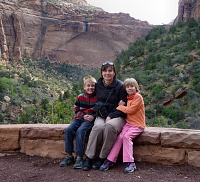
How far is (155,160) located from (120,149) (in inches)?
17.7

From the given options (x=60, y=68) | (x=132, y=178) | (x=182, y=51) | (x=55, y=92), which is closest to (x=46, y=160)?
(x=132, y=178)

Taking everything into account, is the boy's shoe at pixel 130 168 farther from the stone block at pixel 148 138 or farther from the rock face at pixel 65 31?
the rock face at pixel 65 31

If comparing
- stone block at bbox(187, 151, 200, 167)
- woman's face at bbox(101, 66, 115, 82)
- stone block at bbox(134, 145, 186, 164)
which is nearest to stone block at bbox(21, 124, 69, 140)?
woman's face at bbox(101, 66, 115, 82)

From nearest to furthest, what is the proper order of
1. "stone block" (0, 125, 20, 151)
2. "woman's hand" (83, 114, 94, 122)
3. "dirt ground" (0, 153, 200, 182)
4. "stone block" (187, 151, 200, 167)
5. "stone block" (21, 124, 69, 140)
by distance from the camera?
"dirt ground" (0, 153, 200, 182) < "stone block" (187, 151, 200, 167) < "woman's hand" (83, 114, 94, 122) < "stone block" (21, 124, 69, 140) < "stone block" (0, 125, 20, 151)

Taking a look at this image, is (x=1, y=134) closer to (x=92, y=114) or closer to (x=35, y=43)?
(x=92, y=114)

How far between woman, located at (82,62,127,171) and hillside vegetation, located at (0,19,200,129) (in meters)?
3.05

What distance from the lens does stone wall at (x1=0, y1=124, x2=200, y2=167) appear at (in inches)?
136

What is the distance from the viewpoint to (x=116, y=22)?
65438mm

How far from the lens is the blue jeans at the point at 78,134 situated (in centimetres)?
356

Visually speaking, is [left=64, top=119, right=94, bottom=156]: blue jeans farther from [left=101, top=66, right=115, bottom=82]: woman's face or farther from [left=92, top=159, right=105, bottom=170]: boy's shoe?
[left=101, top=66, right=115, bottom=82]: woman's face

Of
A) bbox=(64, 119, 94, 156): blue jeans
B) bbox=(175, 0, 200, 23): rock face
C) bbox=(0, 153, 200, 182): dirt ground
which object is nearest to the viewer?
bbox=(0, 153, 200, 182): dirt ground

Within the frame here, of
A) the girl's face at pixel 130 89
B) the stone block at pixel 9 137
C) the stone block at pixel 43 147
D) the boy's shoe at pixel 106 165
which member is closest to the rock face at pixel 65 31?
the stone block at pixel 9 137

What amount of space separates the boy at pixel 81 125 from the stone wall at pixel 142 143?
0.30m

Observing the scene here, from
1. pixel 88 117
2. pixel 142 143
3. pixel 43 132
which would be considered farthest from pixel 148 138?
pixel 43 132
